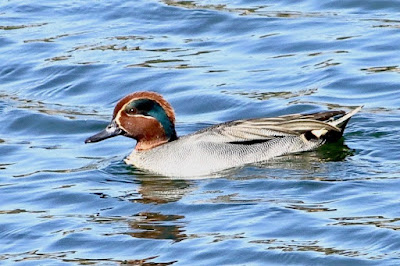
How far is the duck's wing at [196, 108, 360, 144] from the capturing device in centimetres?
1316

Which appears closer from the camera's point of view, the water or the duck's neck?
the water

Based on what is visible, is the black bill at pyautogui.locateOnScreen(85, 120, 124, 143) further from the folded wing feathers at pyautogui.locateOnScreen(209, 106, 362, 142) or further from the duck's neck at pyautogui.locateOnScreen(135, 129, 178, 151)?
the folded wing feathers at pyautogui.locateOnScreen(209, 106, 362, 142)

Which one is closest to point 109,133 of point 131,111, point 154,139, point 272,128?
point 131,111

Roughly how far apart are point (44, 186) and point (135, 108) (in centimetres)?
132

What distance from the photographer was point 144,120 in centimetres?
1342

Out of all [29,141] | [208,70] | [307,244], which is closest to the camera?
[307,244]

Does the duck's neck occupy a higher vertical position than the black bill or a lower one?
lower

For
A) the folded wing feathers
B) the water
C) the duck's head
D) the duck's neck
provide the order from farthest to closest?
the duck's neck → the duck's head → the folded wing feathers → the water

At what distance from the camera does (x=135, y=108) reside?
13.4m

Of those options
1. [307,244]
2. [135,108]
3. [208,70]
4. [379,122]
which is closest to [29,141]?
[135,108]

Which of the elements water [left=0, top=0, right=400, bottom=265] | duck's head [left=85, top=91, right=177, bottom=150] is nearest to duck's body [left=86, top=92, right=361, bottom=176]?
duck's head [left=85, top=91, right=177, bottom=150]

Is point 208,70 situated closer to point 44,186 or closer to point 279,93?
point 279,93

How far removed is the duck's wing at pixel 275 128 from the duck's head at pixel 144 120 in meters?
0.43

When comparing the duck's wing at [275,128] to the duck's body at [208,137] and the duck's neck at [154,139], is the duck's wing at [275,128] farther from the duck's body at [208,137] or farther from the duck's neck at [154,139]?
the duck's neck at [154,139]
